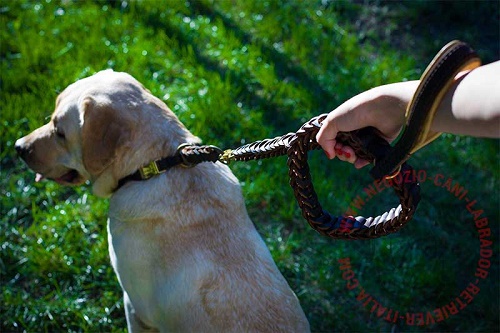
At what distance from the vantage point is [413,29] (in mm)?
6656

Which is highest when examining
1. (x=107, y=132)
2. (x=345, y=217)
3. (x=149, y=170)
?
(x=345, y=217)

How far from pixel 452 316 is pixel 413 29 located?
332 centimetres

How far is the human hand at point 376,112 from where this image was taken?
7.03ft

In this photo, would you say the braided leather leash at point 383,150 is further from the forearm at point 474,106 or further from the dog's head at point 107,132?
the dog's head at point 107,132

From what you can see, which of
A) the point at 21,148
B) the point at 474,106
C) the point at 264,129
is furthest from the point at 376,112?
the point at 264,129

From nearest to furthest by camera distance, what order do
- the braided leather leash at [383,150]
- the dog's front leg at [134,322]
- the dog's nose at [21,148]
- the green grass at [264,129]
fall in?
1. the braided leather leash at [383,150]
2. the dog's front leg at [134,322]
3. the dog's nose at [21,148]
4. the green grass at [264,129]

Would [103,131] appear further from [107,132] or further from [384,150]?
[384,150]

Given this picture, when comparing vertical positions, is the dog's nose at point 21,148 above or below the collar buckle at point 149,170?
below

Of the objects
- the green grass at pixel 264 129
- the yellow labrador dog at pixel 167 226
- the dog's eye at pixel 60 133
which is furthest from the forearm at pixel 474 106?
the green grass at pixel 264 129

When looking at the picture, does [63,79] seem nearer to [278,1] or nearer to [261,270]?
[278,1]

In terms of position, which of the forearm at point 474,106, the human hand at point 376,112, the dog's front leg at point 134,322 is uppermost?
the forearm at point 474,106

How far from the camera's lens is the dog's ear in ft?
11.2

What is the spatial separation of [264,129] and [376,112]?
3.18 metres

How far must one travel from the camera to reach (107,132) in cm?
342
